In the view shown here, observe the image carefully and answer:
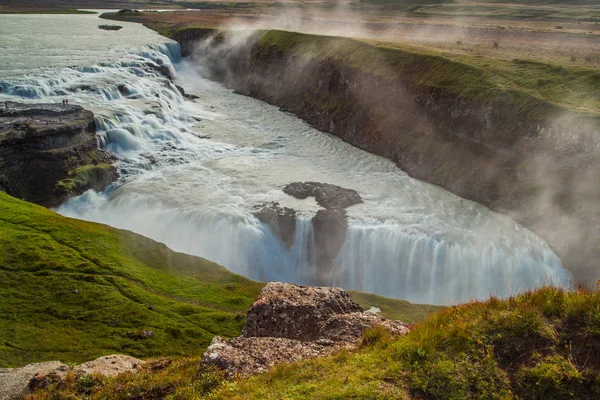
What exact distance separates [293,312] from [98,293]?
17.1 m

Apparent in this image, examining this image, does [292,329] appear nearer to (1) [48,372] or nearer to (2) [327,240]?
(1) [48,372]

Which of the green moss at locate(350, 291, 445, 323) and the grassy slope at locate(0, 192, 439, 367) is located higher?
the grassy slope at locate(0, 192, 439, 367)

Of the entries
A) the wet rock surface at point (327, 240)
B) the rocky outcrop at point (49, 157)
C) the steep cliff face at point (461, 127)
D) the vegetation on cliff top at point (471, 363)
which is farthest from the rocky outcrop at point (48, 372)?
the steep cliff face at point (461, 127)

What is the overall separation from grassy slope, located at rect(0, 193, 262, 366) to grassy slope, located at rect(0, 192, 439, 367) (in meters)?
0.05

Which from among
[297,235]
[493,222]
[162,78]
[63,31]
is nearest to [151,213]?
[297,235]

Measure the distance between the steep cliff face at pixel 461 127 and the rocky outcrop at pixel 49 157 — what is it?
101 ft

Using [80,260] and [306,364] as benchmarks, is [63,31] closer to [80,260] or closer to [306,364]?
[80,260]

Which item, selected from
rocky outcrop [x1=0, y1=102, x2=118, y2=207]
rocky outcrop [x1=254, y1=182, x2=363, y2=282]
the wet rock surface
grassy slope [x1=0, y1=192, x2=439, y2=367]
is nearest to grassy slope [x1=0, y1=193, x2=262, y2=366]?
grassy slope [x1=0, y1=192, x2=439, y2=367]

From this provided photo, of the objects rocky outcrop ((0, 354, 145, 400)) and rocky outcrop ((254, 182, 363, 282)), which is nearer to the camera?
rocky outcrop ((0, 354, 145, 400))

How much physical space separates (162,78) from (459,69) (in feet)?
162

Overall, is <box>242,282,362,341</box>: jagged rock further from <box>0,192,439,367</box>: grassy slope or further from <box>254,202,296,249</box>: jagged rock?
<box>254,202,296,249</box>: jagged rock

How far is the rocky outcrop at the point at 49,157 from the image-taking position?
42.7 meters

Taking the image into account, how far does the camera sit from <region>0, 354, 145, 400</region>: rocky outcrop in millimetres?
14305

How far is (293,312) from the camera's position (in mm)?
15070
